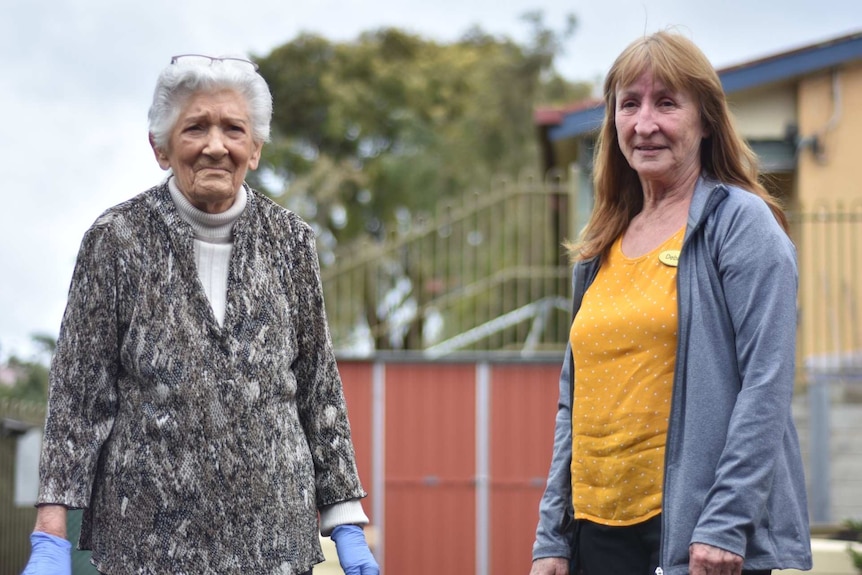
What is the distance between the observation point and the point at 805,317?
36.4ft

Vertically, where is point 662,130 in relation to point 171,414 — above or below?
above

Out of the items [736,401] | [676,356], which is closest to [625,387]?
[676,356]

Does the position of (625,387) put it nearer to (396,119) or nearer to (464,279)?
(464,279)

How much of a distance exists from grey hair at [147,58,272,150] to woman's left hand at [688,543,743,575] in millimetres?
1325

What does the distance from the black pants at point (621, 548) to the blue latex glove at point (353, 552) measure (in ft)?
1.76

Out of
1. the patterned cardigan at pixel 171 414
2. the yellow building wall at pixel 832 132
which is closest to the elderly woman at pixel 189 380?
the patterned cardigan at pixel 171 414

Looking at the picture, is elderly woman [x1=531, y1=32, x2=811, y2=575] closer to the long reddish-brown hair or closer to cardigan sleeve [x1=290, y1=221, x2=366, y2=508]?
the long reddish-brown hair

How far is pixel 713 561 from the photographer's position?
8.40 feet

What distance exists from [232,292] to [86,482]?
0.50m

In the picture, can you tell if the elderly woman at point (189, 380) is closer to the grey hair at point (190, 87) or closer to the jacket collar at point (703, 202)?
the grey hair at point (190, 87)

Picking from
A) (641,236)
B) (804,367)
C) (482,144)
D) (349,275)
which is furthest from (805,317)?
(482,144)

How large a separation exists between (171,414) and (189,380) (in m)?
0.08

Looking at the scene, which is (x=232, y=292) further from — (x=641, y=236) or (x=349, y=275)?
(x=349, y=275)

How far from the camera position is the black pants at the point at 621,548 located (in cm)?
279
